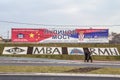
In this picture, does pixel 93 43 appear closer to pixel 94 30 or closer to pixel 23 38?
pixel 94 30

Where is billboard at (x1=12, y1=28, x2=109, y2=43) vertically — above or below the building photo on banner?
above

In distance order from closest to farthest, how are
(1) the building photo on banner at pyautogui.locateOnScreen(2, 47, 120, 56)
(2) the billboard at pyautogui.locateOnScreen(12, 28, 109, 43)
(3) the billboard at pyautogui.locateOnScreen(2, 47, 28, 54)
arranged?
(1) the building photo on banner at pyautogui.locateOnScreen(2, 47, 120, 56) → (3) the billboard at pyautogui.locateOnScreen(2, 47, 28, 54) → (2) the billboard at pyautogui.locateOnScreen(12, 28, 109, 43)

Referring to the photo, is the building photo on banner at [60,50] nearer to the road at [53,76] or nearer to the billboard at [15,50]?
the billboard at [15,50]

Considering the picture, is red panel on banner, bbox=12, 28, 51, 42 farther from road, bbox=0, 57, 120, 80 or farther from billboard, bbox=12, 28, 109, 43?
road, bbox=0, 57, 120, 80

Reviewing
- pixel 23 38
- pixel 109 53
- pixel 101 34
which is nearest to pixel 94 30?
pixel 101 34

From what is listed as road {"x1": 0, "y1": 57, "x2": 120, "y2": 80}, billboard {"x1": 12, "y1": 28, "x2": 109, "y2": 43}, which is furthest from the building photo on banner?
road {"x1": 0, "y1": 57, "x2": 120, "y2": 80}

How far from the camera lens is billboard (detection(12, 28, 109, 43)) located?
52.7m

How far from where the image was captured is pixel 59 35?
5316 cm

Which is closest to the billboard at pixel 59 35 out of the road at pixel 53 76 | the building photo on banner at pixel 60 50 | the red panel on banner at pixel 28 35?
the red panel on banner at pixel 28 35

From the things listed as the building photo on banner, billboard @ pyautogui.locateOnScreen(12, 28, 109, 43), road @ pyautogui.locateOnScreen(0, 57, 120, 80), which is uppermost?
billboard @ pyautogui.locateOnScreen(12, 28, 109, 43)

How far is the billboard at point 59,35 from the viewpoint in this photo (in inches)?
2076

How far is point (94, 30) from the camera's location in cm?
5272

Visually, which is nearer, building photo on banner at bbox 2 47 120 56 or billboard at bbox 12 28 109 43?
building photo on banner at bbox 2 47 120 56

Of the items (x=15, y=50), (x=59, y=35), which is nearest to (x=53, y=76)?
(x=15, y=50)
